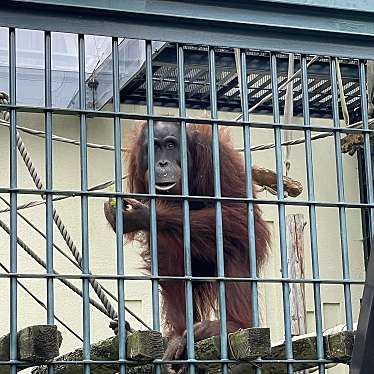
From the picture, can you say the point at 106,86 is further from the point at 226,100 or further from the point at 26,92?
the point at 226,100

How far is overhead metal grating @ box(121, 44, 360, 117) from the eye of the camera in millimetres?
5254

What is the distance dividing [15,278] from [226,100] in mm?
4122

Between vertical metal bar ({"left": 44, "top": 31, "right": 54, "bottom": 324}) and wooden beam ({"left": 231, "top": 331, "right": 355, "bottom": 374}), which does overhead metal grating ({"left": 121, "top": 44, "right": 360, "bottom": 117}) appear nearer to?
wooden beam ({"left": 231, "top": 331, "right": 355, "bottom": 374})

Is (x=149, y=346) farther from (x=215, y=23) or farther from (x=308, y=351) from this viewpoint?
(x=308, y=351)

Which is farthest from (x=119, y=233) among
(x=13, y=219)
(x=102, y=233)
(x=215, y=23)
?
(x=102, y=233)

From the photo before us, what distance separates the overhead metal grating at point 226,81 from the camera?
5.25m

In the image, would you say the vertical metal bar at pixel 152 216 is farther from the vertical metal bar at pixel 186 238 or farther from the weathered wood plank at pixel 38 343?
the weathered wood plank at pixel 38 343

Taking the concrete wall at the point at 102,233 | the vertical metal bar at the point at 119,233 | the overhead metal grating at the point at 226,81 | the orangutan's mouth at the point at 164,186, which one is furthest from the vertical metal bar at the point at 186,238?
the concrete wall at the point at 102,233

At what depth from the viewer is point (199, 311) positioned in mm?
3686

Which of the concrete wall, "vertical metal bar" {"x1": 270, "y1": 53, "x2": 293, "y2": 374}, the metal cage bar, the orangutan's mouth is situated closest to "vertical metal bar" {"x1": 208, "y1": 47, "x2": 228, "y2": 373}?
"vertical metal bar" {"x1": 270, "y1": 53, "x2": 293, "y2": 374}

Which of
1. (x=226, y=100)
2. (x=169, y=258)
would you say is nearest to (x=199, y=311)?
(x=169, y=258)

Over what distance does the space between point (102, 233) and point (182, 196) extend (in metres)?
4.04

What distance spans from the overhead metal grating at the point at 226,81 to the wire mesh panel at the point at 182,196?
0.04 ft

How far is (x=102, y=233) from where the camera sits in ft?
19.4
